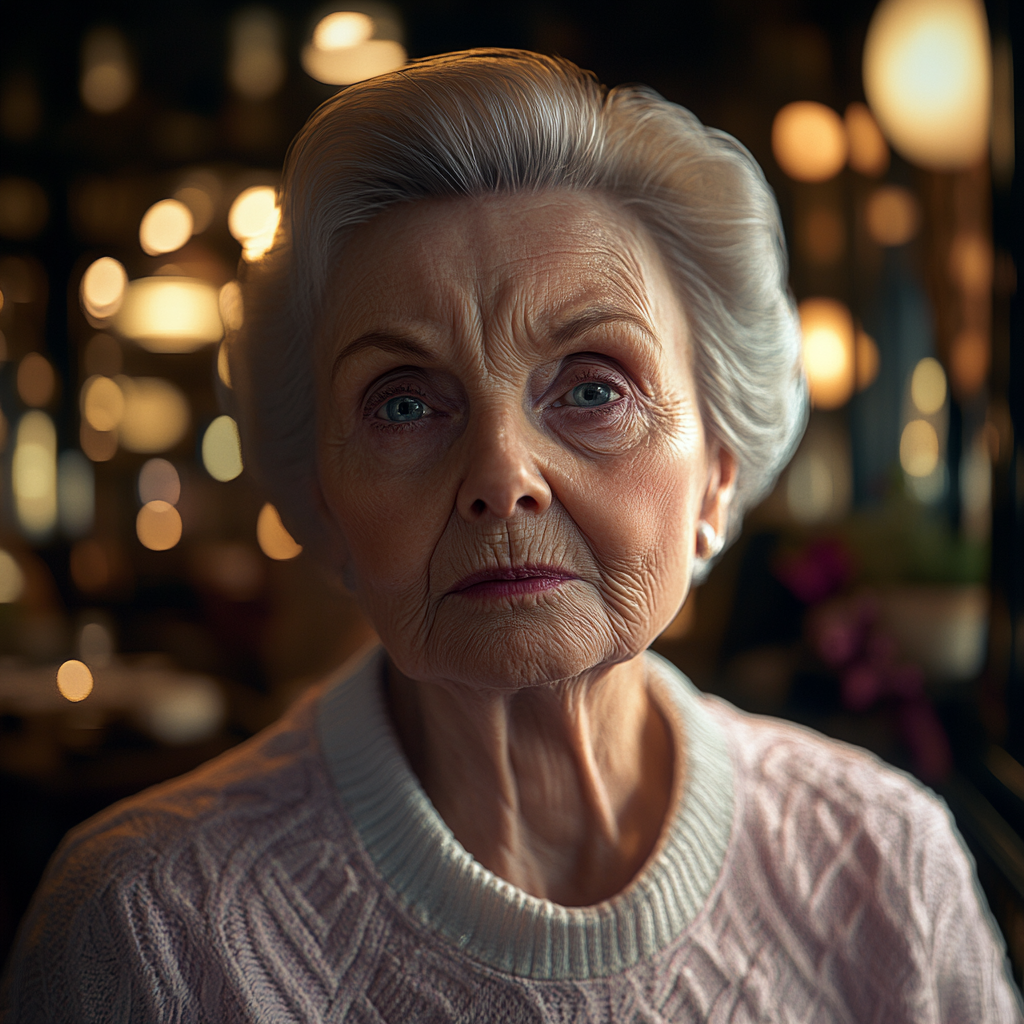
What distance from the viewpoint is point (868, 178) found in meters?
4.70

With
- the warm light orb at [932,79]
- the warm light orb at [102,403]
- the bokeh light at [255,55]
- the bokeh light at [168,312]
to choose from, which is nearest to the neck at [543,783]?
the warm light orb at [932,79]

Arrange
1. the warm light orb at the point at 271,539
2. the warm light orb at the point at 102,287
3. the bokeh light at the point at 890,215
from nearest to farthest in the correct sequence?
the bokeh light at the point at 890,215
the warm light orb at the point at 271,539
the warm light orb at the point at 102,287

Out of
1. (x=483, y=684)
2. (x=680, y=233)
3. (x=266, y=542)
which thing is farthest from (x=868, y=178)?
Result: (x=483, y=684)

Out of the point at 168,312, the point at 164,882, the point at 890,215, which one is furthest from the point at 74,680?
the point at 890,215

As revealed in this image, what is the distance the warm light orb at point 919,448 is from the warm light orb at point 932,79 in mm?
1800

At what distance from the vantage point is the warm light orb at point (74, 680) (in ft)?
10.4

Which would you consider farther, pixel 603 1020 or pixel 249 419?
pixel 249 419

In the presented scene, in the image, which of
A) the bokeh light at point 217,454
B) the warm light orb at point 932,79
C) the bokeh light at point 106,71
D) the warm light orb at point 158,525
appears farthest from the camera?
the bokeh light at point 217,454

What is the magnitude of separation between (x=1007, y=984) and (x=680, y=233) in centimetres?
94

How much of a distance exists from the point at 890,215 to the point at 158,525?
511 centimetres

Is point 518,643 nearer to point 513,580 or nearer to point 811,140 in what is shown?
point 513,580

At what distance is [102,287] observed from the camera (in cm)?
558

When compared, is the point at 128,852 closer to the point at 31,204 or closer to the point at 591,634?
the point at 591,634

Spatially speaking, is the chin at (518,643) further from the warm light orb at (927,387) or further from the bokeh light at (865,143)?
the bokeh light at (865,143)
